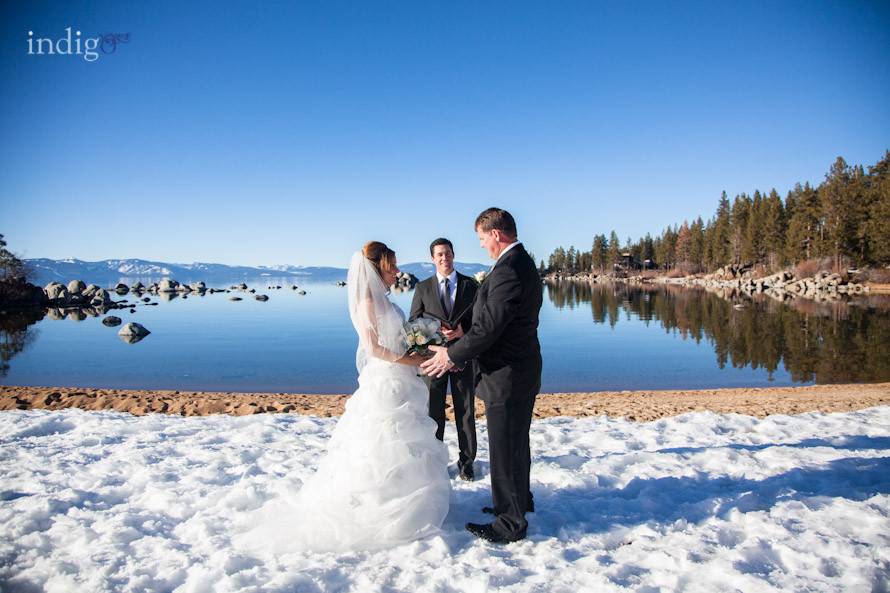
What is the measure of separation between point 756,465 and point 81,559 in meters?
6.58

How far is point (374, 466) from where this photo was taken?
3969 millimetres

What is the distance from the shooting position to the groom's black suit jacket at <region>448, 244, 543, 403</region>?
3865mm

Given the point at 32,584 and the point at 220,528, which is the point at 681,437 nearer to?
the point at 220,528

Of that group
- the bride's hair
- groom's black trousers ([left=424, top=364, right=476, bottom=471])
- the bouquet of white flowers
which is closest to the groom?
the bouquet of white flowers

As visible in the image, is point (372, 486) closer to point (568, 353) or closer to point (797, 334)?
point (568, 353)

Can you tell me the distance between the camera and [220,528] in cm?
418

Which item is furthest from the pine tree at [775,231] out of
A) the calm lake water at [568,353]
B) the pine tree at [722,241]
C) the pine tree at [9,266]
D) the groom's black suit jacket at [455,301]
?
the pine tree at [9,266]

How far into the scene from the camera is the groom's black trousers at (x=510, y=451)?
13.2ft

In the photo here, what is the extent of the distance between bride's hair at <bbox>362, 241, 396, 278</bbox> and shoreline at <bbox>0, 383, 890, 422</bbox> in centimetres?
541

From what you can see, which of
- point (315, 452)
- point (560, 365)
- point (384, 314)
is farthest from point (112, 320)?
point (384, 314)

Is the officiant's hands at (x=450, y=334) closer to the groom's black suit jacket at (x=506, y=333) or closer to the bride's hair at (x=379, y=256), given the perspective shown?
the groom's black suit jacket at (x=506, y=333)

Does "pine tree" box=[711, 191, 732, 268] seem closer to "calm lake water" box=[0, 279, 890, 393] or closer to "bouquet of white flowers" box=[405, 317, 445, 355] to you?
"calm lake water" box=[0, 279, 890, 393]

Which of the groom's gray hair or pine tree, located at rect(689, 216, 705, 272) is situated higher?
pine tree, located at rect(689, 216, 705, 272)

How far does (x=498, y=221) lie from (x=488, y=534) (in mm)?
2626
